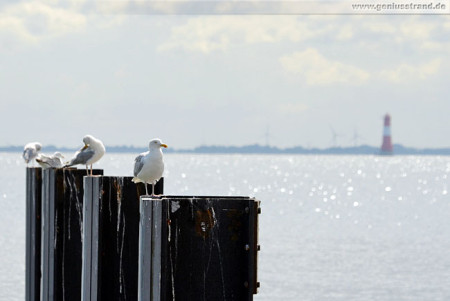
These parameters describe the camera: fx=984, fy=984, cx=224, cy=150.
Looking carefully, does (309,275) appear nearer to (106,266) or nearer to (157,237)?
(106,266)

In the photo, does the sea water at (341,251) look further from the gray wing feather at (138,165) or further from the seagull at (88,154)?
the gray wing feather at (138,165)

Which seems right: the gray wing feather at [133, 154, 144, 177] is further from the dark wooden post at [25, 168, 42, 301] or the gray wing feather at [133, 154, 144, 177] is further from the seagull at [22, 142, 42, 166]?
the seagull at [22, 142, 42, 166]

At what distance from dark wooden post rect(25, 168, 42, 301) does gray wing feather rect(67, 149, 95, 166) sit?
51 cm

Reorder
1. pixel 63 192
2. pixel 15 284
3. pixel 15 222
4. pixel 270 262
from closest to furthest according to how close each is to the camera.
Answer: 1. pixel 63 192
2. pixel 15 284
3. pixel 270 262
4. pixel 15 222

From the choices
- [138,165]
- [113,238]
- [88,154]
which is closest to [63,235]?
[138,165]

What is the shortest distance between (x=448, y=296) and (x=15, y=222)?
2465 centimetres

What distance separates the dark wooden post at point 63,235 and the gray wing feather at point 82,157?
1904mm

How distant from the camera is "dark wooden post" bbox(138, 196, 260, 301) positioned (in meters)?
5.10

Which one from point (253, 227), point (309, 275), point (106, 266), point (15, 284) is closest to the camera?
point (253, 227)

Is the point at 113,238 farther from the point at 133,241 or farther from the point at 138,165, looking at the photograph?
the point at 138,165

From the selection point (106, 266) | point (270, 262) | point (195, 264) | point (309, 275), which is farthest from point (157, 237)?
point (270, 262)

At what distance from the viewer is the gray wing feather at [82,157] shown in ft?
39.0

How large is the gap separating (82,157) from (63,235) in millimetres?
2532

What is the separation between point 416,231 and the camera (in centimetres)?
4694
